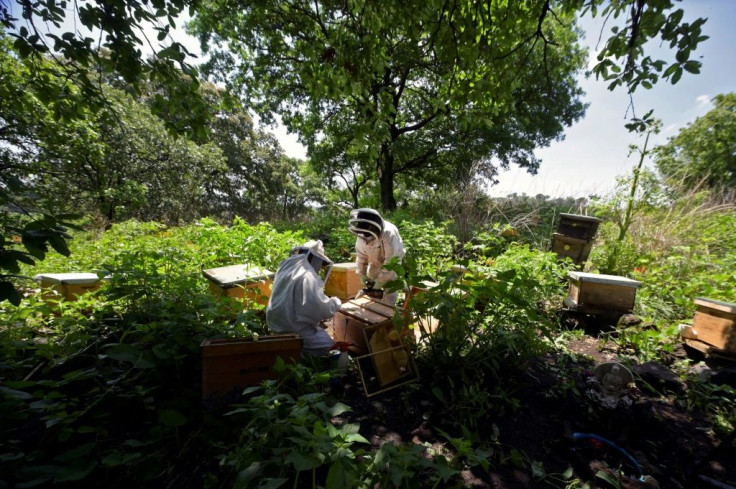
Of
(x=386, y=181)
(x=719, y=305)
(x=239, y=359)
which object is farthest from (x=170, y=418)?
(x=386, y=181)

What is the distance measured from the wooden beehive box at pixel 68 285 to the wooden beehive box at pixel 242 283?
1.18 meters

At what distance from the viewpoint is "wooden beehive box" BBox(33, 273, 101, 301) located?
287 centimetres

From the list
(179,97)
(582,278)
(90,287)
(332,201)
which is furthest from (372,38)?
(332,201)

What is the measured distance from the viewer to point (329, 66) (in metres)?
2.57

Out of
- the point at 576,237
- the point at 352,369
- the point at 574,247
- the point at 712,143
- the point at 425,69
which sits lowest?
the point at 352,369

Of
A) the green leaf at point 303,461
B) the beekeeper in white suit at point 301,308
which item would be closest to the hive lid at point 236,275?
the beekeeper in white suit at point 301,308

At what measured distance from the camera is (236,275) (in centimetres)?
312

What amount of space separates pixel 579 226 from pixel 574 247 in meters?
0.43

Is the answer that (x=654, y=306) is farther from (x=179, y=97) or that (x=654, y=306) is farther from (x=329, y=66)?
(x=179, y=97)

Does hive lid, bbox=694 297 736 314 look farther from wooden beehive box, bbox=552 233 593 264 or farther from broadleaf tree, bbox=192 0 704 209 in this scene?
wooden beehive box, bbox=552 233 593 264

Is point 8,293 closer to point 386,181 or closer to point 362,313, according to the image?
point 362,313

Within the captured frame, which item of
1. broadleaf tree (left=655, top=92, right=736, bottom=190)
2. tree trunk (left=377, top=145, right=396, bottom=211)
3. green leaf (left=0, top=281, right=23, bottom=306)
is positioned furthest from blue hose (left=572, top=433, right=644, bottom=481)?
broadleaf tree (left=655, top=92, right=736, bottom=190)

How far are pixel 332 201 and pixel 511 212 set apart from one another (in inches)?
709

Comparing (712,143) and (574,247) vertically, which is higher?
(712,143)
